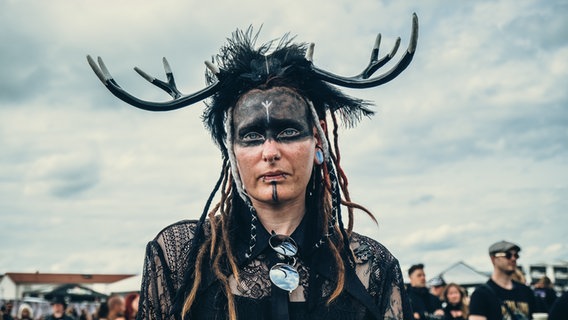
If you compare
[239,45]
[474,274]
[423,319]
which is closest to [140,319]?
[239,45]

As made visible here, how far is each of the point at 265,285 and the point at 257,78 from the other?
870 mm

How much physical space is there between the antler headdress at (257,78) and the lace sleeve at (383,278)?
65cm

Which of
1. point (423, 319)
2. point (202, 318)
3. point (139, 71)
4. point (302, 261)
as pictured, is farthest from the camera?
point (423, 319)

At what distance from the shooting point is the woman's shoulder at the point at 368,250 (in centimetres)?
251

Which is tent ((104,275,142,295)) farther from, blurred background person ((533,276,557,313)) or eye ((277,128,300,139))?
eye ((277,128,300,139))

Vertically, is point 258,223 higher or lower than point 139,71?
lower

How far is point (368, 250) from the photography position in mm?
2553

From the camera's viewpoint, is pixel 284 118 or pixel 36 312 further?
pixel 36 312

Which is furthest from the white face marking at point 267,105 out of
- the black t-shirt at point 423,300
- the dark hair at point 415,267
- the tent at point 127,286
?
the tent at point 127,286

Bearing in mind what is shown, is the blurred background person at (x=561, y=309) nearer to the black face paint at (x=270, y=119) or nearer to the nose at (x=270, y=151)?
the black face paint at (x=270, y=119)

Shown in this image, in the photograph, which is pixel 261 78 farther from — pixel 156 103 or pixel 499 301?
pixel 499 301

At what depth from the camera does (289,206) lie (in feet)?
7.97

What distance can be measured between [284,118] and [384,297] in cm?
86

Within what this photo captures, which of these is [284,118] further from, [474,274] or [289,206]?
[474,274]
